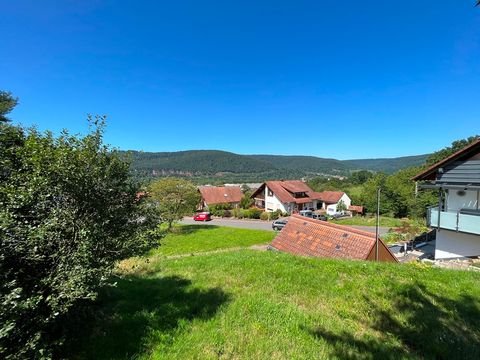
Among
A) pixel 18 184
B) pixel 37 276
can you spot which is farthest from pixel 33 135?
pixel 37 276

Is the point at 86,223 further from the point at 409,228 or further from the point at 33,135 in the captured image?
the point at 409,228

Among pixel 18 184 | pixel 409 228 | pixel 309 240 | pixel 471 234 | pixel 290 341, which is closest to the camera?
pixel 18 184

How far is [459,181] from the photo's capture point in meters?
14.0

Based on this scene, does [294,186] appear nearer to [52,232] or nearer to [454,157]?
[454,157]

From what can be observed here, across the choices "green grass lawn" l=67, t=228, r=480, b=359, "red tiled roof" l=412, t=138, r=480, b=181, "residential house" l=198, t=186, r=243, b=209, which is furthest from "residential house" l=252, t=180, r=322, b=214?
"green grass lawn" l=67, t=228, r=480, b=359

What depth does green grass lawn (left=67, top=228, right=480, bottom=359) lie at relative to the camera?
13.8 feet

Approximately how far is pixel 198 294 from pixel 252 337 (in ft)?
7.00

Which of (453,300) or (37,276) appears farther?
(453,300)

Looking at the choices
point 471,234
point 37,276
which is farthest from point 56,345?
point 471,234

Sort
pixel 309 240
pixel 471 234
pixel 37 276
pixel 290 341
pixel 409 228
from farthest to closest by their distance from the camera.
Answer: pixel 409 228
pixel 309 240
pixel 471 234
pixel 290 341
pixel 37 276

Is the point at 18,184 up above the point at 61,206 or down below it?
above

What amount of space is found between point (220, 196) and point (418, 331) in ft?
193

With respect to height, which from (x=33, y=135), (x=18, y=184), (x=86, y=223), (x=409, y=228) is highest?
(x=33, y=135)

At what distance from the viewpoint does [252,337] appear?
4508 mm
